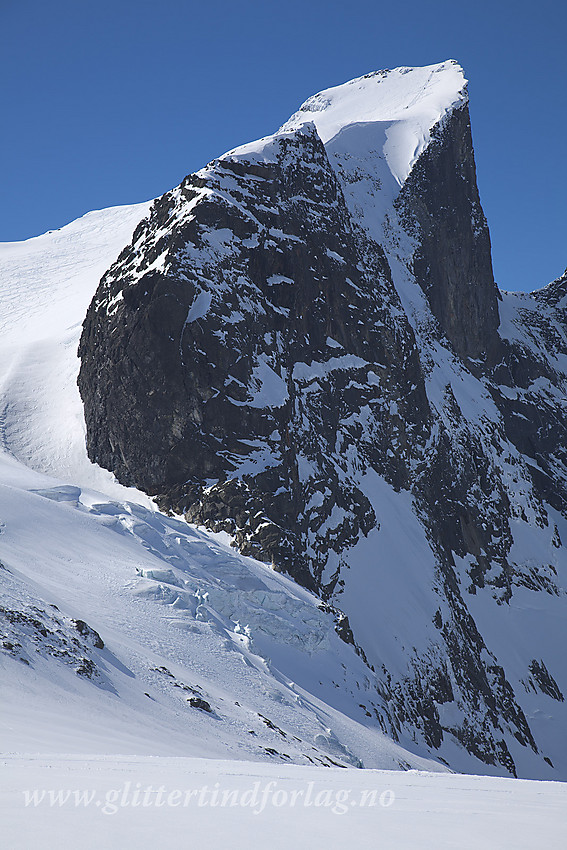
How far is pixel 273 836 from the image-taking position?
593cm

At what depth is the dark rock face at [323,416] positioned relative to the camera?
43656 mm

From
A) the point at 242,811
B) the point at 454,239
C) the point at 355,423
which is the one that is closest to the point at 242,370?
the point at 355,423

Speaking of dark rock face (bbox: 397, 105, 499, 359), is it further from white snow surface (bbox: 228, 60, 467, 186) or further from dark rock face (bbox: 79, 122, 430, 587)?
dark rock face (bbox: 79, 122, 430, 587)

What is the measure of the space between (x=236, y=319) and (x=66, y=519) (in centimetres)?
2138

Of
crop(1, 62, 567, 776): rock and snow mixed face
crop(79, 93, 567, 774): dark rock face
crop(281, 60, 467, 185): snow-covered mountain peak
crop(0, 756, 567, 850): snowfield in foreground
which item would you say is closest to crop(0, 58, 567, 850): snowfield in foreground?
crop(0, 756, 567, 850): snowfield in foreground

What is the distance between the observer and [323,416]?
5381 centimetres

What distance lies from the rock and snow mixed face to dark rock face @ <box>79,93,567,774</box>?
0.57 feet

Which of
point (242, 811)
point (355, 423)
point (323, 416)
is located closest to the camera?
point (242, 811)

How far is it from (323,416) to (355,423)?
15.8ft

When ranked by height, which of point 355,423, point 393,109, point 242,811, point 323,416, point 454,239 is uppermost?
point 393,109

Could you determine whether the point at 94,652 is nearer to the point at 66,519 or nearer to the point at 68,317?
the point at 66,519

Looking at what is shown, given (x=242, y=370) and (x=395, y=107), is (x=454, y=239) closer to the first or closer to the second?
(x=395, y=107)

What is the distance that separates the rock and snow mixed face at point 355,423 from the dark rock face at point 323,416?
0.57 feet

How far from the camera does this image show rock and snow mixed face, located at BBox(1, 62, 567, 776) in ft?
143
